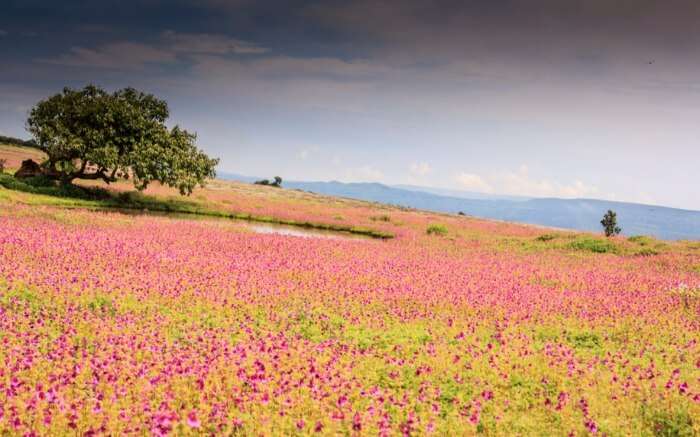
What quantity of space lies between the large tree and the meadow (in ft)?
62.2

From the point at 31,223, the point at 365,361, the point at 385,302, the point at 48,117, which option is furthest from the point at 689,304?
the point at 48,117

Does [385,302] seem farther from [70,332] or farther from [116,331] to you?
[70,332]

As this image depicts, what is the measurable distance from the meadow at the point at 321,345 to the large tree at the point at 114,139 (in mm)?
18961

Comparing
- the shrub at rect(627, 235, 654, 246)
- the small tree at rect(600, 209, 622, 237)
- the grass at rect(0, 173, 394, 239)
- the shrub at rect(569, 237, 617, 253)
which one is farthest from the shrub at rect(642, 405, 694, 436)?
the small tree at rect(600, 209, 622, 237)

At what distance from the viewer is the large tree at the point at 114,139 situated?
1462 inches

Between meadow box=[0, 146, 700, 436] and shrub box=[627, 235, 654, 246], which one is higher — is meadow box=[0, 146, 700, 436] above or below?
below

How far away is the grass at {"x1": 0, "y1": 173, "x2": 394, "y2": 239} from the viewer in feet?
119

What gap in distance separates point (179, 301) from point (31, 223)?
1372cm

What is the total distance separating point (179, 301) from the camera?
1152cm

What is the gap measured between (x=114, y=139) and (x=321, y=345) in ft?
117

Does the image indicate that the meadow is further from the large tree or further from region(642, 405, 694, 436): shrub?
the large tree

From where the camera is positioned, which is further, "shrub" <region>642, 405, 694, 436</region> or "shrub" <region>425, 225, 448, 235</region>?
"shrub" <region>425, 225, 448, 235</region>

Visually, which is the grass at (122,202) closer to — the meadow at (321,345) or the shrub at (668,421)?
the meadow at (321,345)

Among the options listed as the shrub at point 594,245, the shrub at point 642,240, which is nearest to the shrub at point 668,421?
the shrub at point 594,245
